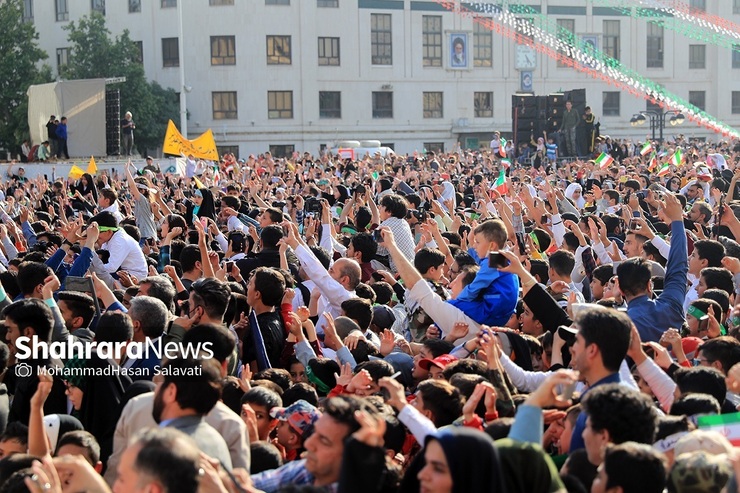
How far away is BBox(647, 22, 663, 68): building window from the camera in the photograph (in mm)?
54031

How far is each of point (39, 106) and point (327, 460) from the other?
32442 millimetres

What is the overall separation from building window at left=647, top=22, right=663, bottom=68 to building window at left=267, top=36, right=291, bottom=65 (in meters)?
18.5

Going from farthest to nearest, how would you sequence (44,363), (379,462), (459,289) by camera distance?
(459,289), (44,363), (379,462)

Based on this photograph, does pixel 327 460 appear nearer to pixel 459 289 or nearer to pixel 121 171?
pixel 459 289

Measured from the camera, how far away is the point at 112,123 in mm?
32938

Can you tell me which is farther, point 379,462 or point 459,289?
point 459,289

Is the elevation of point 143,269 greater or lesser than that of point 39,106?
lesser

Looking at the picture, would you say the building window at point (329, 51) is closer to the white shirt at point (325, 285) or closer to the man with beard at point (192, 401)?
the white shirt at point (325, 285)

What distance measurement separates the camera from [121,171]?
1190 inches

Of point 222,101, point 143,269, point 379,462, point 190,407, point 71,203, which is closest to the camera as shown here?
point 379,462

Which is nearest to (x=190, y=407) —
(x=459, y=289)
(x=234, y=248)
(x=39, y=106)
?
(x=459, y=289)

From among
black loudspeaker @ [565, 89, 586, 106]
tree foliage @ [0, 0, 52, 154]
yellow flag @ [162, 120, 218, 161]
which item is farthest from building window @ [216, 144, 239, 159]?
yellow flag @ [162, 120, 218, 161]

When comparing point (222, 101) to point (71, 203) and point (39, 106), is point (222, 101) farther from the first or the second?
point (71, 203)

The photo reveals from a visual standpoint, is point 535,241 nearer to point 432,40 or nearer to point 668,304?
point 668,304
